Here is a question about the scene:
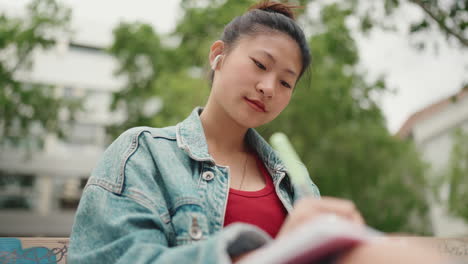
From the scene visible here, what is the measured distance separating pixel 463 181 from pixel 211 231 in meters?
18.9

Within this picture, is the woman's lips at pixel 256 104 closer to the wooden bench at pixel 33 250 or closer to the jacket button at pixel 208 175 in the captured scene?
the jacket button at pixel 208 175

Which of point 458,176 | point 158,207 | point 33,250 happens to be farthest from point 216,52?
point 458,176

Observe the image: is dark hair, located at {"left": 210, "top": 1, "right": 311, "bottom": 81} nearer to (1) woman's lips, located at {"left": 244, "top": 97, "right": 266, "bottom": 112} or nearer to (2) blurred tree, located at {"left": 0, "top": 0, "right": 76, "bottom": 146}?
(1) woman's lips, located at {"left": 244, "top": 97, "right": 266, "bottom": 112}

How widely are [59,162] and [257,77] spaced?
713 inches

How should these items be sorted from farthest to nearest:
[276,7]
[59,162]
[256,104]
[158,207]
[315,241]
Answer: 1. [59,162]
2. [276,7]
3. [256,104]
4. [158,207]
5. [315,241]

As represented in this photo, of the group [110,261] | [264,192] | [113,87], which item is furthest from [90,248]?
[113,87]

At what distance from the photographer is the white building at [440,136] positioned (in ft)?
69.9

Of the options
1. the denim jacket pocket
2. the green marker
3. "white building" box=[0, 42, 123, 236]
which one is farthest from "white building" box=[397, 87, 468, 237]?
the green marker

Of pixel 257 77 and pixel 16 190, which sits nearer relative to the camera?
pixel 257 77

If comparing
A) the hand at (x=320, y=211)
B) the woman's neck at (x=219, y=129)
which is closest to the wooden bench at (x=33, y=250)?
the woman's neck at (x=219, y=129)

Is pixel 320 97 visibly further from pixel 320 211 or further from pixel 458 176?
pixel 458 176

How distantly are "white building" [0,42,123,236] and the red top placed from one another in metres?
15.1

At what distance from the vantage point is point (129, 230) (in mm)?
954

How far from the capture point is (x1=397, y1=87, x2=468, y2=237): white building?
2130cm
